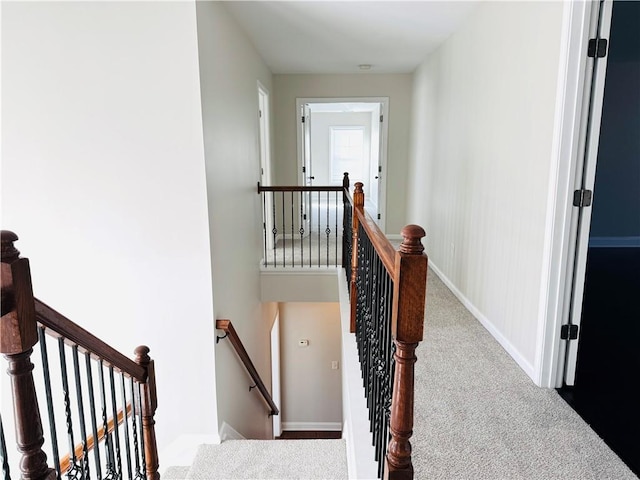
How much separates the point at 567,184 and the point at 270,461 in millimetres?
2697

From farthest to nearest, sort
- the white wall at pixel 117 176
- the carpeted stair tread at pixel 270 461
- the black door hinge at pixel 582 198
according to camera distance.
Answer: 1. the carpeted stair tread at pixel 270 461
2. the white wall at pixel 117 176
3. the black door hinge at pixel 582 198

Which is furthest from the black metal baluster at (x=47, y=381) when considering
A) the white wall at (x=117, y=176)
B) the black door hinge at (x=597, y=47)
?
the black door hinge at (x=597, y=47)

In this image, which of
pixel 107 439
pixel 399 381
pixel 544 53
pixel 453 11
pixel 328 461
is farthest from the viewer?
pixel 453 11

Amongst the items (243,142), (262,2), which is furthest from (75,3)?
(243,142)

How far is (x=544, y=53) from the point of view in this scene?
223 centimetres

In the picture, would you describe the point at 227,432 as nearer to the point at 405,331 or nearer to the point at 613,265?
the point at 405,331

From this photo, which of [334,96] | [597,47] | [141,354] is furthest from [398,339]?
[334,96]

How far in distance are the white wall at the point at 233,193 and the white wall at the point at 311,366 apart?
5.48 ft

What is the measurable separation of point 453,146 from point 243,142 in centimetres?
197

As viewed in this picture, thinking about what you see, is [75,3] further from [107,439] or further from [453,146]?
[453,146]

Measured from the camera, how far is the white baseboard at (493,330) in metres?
2.41

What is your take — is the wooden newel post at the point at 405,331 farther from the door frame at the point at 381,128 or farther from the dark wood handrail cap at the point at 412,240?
the door frame at the point at 381,128

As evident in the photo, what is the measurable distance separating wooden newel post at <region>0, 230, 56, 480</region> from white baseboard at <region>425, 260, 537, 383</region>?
2304mm

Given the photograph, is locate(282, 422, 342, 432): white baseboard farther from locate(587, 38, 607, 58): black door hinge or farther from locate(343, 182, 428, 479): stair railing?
locate(587, 38, 607, 58): black door hinge
